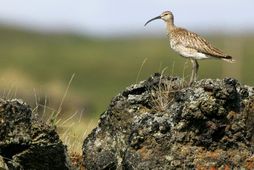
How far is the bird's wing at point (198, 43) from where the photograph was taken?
516 inches

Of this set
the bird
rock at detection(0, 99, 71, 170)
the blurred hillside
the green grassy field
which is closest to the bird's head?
the bird

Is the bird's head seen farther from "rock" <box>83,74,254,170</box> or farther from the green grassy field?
the green grassy field

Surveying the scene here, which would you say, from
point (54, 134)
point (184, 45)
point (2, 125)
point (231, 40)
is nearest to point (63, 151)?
point (54, 134)

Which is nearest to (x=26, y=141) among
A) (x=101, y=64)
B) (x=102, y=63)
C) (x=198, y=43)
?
(x=198, y=43)

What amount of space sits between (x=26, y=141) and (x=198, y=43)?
527 centimetres

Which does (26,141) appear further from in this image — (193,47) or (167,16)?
(167,16)

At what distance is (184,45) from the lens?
1353 cm

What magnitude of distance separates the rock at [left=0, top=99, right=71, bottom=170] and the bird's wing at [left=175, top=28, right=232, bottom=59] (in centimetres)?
456

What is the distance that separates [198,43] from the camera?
44.0ft

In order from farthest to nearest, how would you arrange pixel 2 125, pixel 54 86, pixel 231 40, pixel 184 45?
pixel 231 40 < pixel 54 86 < pixel 184 45 < pixel 2 125

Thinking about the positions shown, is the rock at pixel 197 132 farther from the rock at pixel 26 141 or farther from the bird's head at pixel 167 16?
the bird's head at pixel 167 16

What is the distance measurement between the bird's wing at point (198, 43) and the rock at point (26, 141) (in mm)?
4560

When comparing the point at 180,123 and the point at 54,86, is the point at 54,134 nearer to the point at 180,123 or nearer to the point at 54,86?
the point at 180,123

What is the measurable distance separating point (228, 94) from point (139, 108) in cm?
111
